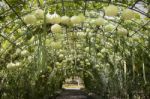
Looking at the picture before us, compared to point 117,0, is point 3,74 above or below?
below

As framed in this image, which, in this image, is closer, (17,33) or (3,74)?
(17,33)

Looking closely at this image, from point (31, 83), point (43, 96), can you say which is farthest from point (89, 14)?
point (43, 96)

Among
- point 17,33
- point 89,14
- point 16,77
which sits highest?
point 89,14

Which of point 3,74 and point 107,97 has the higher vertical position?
point 3,74

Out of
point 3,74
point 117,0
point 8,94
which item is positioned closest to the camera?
point 117,0

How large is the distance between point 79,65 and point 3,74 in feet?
44.2

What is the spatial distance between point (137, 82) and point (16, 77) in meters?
4.02

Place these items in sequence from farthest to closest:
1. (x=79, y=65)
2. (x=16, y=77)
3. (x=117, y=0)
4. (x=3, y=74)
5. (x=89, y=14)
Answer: (x=79, y=65)
(x=16, y=77)
(x=3, y=74)
(x=89, y=14)
(x=117, y=0)

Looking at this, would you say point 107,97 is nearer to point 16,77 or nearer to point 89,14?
point 16,77

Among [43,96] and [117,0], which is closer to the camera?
[117,0]

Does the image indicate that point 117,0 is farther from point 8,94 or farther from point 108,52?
point 108,52

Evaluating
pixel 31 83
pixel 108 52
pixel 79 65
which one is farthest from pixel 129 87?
pixel 79 65

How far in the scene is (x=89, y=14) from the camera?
7.40 metres

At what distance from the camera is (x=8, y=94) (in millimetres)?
8953
